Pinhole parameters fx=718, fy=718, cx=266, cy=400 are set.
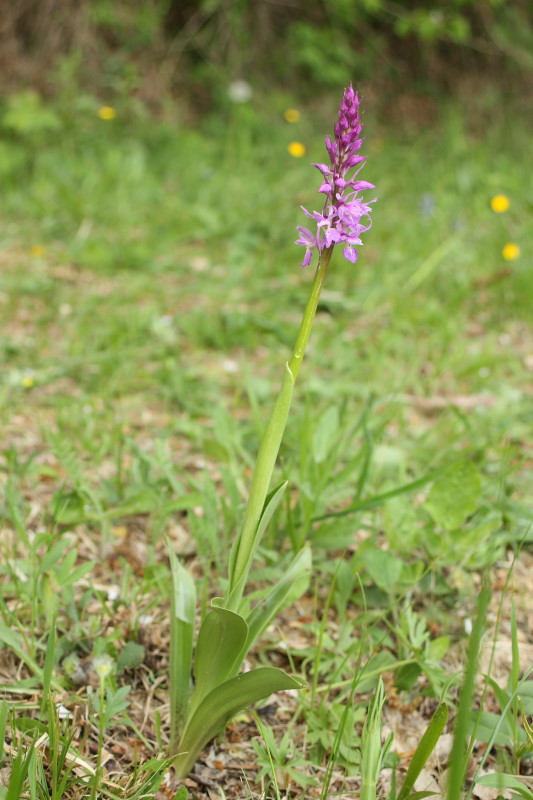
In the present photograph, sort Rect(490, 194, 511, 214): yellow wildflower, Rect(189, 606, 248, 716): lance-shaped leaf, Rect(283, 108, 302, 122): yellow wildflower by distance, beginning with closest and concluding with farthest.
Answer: Rect(189, 606, 248, 716): lance-shaped leaf, Rect(490, 194, 511, 214): yellow wildflower, Rect(283, 108, 302, 122): yellow wildflower

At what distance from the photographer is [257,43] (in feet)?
18.3

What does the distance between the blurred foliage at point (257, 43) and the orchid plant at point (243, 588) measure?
4283 millimetres

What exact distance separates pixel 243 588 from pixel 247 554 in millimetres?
87

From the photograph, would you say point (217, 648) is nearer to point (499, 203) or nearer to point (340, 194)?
point (340, 194)

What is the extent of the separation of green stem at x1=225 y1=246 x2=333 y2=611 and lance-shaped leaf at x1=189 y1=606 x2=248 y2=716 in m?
0.04

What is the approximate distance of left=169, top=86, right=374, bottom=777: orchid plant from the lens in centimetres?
101

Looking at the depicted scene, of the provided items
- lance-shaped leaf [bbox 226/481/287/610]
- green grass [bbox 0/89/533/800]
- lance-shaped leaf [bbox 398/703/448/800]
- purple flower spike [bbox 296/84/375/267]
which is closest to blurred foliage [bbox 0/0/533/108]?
green grass [bbox 0/89/533/800]

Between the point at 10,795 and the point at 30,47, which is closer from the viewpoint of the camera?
the point at 10,795

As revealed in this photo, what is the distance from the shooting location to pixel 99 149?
4.57m

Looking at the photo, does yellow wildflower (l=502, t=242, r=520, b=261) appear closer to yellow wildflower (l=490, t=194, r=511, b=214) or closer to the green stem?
yellow wildflower (l=490, t=194, r=511, b=214)

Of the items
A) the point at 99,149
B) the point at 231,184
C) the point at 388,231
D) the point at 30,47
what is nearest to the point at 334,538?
the point at 388,231

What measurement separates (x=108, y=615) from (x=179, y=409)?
0.99m

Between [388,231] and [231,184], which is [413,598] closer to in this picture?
[388,231]

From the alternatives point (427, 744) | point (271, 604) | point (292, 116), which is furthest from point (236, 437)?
point (292, 116)
